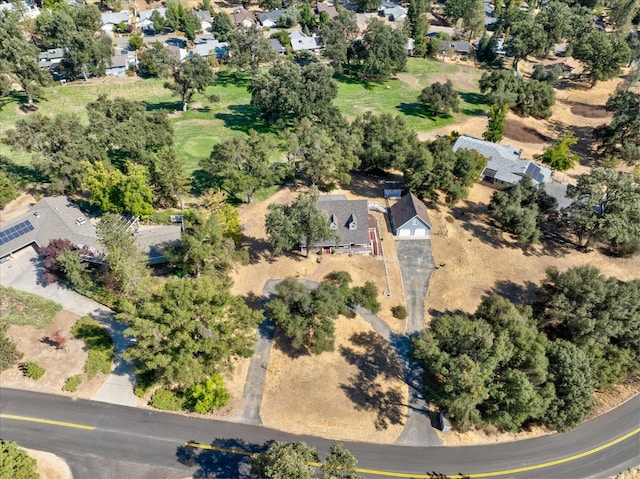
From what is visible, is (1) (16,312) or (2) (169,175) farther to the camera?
(2) (169,175)

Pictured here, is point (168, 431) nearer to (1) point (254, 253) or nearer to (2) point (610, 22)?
(1) point (254, 253)

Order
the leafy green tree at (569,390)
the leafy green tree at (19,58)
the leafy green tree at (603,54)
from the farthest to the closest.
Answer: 1. the leafy green tree at (603,54)
2. the leafy green tree at (19,58)
3. the leafy green tree at (569,390)

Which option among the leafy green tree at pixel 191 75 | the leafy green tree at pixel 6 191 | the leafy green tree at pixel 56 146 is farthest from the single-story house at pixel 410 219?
the leafy green tree at pixel 6 191

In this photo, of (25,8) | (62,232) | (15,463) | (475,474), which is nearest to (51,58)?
(25,8)

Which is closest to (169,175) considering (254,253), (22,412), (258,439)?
(254,253)

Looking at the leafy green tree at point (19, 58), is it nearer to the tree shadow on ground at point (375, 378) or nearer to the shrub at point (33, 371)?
the shrub at point (33, 371)

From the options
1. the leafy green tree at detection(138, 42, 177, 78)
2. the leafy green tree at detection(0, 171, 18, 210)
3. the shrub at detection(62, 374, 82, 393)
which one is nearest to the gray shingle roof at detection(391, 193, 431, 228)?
the shrub at detection(62, 374, 82, 393)

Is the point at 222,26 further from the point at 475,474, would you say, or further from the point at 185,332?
the point at 475,474
